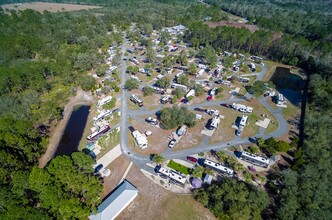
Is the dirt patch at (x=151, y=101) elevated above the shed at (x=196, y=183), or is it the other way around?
the dirt patch at (x=151, y=101)

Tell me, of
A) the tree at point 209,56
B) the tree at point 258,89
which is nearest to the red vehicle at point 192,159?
the tree at point 258,89

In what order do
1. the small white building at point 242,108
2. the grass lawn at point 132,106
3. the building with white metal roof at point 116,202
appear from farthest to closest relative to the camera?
the grass lawn at point 132,106 → the small white building at point 242,108 → the building with white metal roof at point 116,202

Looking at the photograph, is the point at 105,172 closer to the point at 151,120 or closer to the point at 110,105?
the point at 151,120

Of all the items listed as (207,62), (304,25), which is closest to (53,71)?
(207,62)

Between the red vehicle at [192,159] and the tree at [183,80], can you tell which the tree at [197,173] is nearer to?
Result: the red vehicle at [192,159]

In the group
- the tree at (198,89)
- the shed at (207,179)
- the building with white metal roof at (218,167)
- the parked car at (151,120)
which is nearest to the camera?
the shed at (207,179)

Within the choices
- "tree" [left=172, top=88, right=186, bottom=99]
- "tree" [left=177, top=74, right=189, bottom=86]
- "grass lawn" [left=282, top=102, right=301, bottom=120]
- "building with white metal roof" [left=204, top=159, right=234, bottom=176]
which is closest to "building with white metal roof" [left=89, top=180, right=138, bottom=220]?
"building with white metal roof" [left=204, top=159, right=234, bottom=176]
